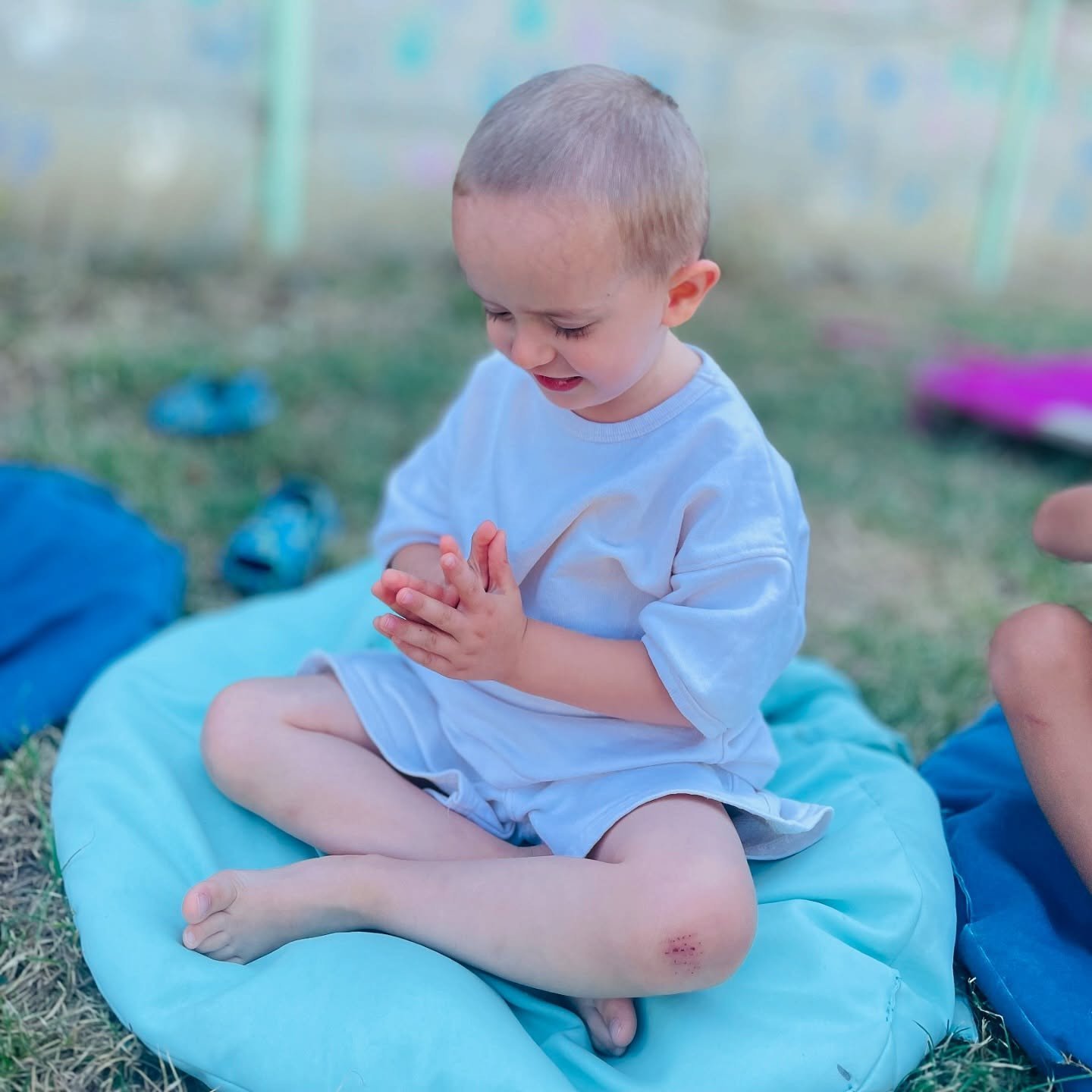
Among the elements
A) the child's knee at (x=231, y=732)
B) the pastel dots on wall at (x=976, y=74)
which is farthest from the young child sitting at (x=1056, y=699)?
the pastel dots on wall at (x=976, y=74)

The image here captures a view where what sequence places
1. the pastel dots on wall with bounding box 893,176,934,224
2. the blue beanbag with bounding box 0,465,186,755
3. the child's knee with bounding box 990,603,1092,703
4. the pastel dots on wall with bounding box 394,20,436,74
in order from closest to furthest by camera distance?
the child's knee with bounding box 990,603,1092,703
the blue beanbag with bounding box 0,465,186,755
the pastel dots on wall with bounding box 394,20,436,74
the pastel dots on wall with bounding box 893,176,934,224

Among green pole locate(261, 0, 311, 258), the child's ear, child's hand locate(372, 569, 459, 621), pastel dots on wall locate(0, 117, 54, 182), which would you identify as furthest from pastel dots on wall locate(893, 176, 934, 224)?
child's hand locate(372, 569, 459, 621)

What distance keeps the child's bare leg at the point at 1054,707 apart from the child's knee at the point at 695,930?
400 millimetres

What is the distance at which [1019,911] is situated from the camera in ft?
4.58

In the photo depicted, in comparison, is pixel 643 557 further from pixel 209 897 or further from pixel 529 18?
pixel 529 18

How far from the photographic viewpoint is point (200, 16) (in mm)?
3938

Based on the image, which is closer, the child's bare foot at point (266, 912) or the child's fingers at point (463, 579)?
the child's fingers at point (463, 579)

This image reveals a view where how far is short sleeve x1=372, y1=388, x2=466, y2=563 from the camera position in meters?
1.59

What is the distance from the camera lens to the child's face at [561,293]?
3.81 ft

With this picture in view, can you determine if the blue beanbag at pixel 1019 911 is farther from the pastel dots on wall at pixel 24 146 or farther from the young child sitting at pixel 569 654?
the pastel dots on wall at pixel 24 146

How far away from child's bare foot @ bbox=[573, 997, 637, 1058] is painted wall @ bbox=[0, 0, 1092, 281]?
10.8ft

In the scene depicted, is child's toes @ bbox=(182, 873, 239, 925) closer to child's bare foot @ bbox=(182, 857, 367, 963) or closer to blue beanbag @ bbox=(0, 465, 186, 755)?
child's bare foot @ bbox=(182, 857, 367, 963)

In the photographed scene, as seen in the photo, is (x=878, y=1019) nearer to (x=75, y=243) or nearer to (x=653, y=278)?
(x=653, y=278)

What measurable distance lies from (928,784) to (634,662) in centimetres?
53
